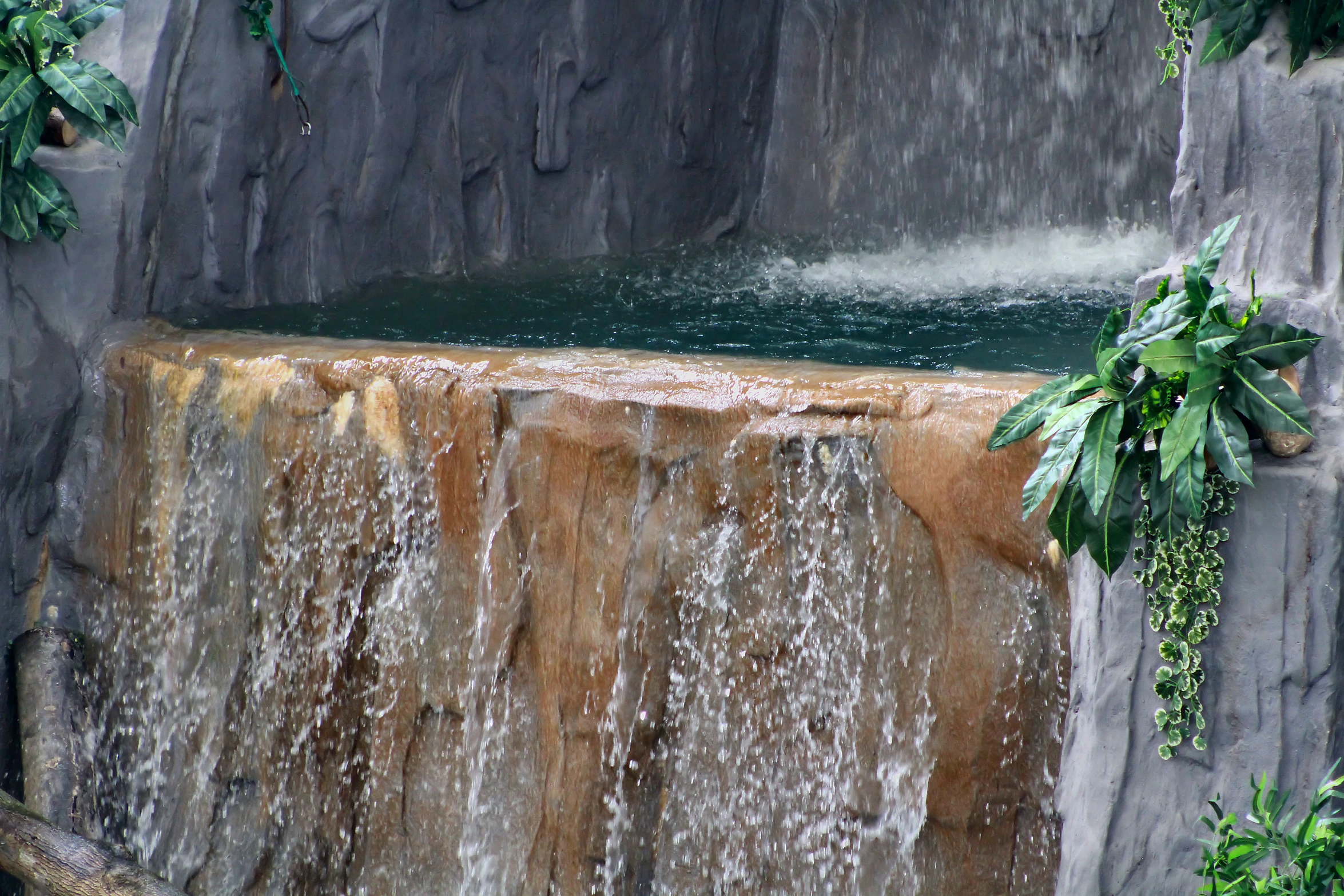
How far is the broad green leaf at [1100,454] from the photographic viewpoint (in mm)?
2301

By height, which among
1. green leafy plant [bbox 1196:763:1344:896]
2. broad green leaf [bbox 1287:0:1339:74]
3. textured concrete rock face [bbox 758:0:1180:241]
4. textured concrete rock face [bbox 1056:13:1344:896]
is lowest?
green leafy plant [bbox 1196:763:1344:896]

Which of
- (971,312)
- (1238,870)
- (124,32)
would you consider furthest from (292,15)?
(1238,870)

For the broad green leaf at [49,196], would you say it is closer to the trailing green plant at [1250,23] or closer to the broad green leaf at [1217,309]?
the trailing green plant at [1250,23]

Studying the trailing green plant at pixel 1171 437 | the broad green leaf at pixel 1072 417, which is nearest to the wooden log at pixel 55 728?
the trailing green plant at pixel 1171 437

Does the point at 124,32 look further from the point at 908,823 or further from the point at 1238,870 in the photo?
the point at 1238,870

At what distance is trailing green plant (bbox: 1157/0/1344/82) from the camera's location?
2371mm

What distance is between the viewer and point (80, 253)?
14.3 feet

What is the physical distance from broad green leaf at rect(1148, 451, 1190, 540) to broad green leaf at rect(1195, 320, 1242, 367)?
0.23 meters

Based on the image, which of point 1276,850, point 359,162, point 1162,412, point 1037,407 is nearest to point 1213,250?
point 1162,412

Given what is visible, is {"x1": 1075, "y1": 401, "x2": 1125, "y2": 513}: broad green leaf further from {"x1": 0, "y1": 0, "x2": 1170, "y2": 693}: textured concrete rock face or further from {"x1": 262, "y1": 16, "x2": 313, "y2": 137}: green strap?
{"x1": 262, "y1": 16, "x2": 313, "y2": 137}: green strap

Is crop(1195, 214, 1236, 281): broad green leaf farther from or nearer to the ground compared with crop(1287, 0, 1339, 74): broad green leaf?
nearer to the ground

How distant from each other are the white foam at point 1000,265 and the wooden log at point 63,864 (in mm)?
3710

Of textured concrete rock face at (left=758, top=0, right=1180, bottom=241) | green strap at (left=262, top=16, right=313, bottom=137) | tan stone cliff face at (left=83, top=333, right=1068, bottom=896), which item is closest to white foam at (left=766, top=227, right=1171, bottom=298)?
textured concrete rock face at (left=758, top=0, right=1180, bottom=241)

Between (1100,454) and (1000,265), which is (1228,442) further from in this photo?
(1000,265)
